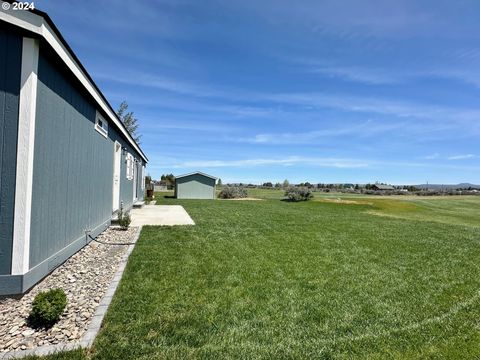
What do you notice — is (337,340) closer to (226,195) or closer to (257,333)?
(257,333)

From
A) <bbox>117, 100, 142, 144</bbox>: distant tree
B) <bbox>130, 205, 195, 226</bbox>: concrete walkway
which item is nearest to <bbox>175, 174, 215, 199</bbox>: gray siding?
<bbox>117, 100, 142, 144</bbox>: distant tree

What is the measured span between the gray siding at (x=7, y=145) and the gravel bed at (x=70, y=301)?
Result: 55cm

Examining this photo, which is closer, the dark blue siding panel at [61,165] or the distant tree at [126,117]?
the dark blue siding panel at [61,165]

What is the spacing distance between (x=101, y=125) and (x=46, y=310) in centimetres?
559

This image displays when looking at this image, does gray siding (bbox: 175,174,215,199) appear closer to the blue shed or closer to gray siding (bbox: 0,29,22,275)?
the blue shed

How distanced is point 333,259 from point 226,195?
90.9 feet

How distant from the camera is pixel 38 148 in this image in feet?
12.6

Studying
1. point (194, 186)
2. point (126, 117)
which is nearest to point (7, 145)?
point (194, 186)

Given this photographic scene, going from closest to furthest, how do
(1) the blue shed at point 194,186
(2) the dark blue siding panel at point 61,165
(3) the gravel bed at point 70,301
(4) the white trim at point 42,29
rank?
(3) the gravel bed at point 70,301
(4) the white trim at point 42,29
(2) the dark blue siding panel at point 61,165
(1) the blue shed at point 194,186

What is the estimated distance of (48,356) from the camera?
8.21 feet

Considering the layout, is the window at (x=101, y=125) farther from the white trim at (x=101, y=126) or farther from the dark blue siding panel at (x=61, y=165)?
the dark blue siding panel at (x=61, y=165)

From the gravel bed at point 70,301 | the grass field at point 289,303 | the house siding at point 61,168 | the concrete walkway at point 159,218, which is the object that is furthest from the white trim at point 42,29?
the concrete walkway at point 159,218

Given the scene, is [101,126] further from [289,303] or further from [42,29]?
[289,303]

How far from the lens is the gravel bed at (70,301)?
2.79 metres
